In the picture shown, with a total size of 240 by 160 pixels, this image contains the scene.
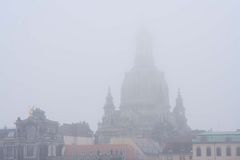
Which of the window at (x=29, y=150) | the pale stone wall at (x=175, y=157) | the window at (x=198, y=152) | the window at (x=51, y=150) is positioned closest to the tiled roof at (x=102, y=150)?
the window at (x=51, y=150)

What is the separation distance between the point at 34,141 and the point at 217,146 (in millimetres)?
34694

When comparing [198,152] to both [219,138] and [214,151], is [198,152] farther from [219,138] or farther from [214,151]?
[219,138]

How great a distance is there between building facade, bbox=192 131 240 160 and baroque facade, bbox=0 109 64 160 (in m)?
26.5

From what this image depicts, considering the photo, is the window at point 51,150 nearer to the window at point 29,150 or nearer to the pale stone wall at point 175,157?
the window at point 29,150

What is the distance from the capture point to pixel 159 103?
14838 centimetres

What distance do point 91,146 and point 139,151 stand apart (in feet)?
33.8

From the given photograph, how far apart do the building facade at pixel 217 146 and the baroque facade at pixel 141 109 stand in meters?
38.4

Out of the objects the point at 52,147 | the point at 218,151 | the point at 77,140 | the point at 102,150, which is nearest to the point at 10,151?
the point at 52,147

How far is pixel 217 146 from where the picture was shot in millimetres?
99312

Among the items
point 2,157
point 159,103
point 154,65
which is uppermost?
point 154,65

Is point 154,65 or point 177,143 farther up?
point 154,65

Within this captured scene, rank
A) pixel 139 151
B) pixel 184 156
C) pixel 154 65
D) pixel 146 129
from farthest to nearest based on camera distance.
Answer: pixel 154 65 < pixel 146 129 < pixel 139 151 < pixel 184 156

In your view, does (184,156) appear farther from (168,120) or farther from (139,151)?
(168,120)

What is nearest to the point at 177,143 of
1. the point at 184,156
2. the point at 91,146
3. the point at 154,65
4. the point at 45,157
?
the point at 184,156
